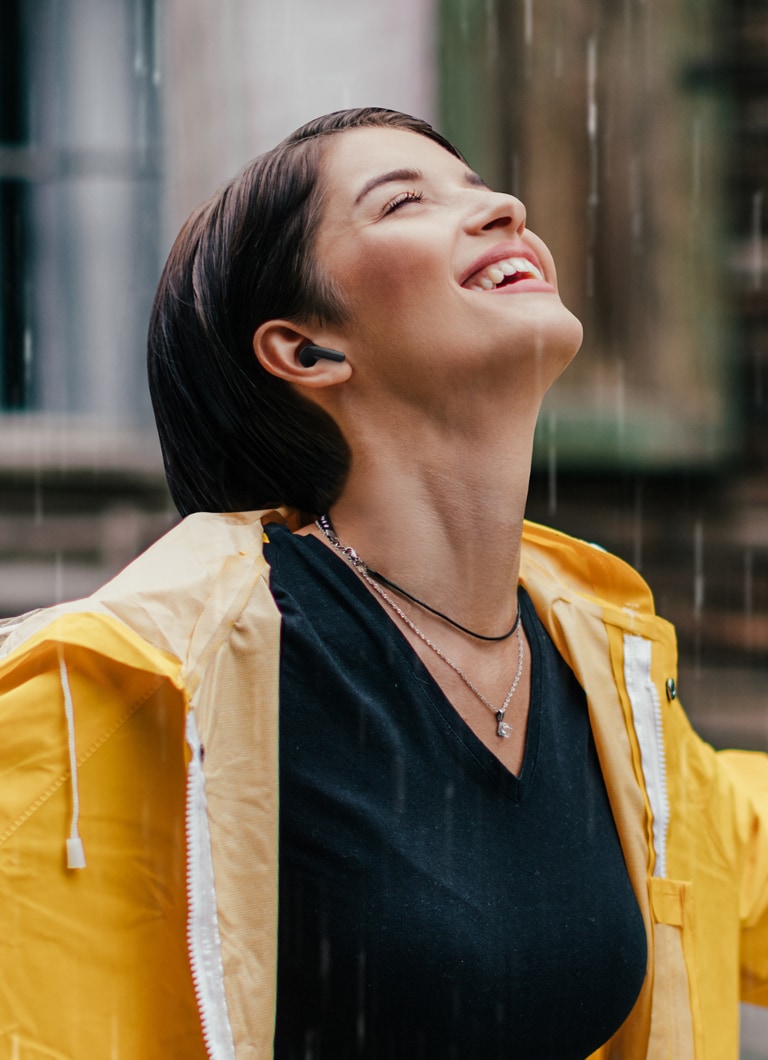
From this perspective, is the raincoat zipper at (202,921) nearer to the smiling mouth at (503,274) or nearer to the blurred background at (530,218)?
the smiling mouth at (503,274)

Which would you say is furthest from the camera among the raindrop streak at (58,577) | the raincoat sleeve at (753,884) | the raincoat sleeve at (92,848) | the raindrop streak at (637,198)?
the raindrop streak at (58,577)

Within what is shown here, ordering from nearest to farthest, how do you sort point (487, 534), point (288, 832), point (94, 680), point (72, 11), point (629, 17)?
point (94, 680), point (288, 832), point (487, 534), point (629, 17), point (72, 11)

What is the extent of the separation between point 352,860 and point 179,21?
12.0 feet

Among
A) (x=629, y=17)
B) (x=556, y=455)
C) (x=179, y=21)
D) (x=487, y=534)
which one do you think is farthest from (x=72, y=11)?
(x=487, y=534)

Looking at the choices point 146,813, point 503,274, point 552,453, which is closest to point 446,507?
point 503,274

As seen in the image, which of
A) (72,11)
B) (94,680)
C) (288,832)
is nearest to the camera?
(94,680)

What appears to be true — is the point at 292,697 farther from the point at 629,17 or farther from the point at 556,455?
the point at 629,17

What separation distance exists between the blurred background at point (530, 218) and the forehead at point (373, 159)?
241 centimetres

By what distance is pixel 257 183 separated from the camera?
191 cm

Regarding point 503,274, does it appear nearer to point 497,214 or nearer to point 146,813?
point 497,214

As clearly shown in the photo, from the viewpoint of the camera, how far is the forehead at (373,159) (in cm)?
184

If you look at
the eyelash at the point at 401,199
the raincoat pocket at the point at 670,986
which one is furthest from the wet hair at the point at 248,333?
the raincoat pocket at the point at 670,986

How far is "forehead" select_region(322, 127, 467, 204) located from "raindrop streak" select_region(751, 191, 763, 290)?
8.24 feet

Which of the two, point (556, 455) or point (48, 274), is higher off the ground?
point (48, 274)
